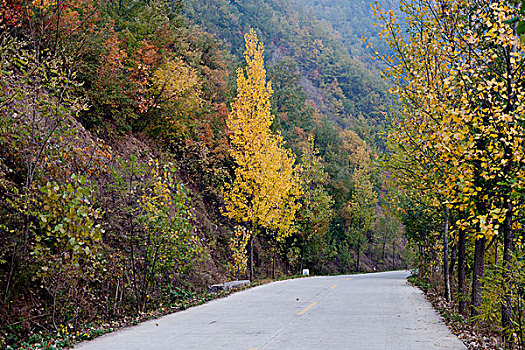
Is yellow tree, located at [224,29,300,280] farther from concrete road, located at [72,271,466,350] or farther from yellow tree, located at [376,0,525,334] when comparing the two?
yellow tree, located at [376,0,525,334]

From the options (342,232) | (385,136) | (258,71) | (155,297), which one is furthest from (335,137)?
(155,297)

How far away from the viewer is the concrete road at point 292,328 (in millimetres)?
6953

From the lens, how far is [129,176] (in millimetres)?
14781

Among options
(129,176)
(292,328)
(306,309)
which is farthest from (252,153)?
(292,328)

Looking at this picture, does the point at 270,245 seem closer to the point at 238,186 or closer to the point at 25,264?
the point at 238,186

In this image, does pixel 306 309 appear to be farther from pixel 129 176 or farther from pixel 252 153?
pixel 252 153

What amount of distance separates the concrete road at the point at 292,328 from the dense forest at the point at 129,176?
1.05 metres

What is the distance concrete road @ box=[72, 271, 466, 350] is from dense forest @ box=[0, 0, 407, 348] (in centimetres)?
105

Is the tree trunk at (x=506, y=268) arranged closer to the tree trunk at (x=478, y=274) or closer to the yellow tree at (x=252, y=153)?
the tree trunk at (x=478, y=274)

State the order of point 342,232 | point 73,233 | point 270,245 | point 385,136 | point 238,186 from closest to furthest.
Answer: point 73,233
point 385,136
point 238,186
point 270,245
point 342,232

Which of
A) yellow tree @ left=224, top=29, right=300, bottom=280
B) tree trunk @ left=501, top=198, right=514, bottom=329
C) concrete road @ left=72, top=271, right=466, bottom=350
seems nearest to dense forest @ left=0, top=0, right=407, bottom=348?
yellow tree @ left=224, top=29, right=300, bottom=280

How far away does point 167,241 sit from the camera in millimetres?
10555

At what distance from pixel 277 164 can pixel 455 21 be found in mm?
12153

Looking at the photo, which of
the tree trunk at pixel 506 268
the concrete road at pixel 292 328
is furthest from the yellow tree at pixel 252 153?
the tree trunk at pixel 506 268
